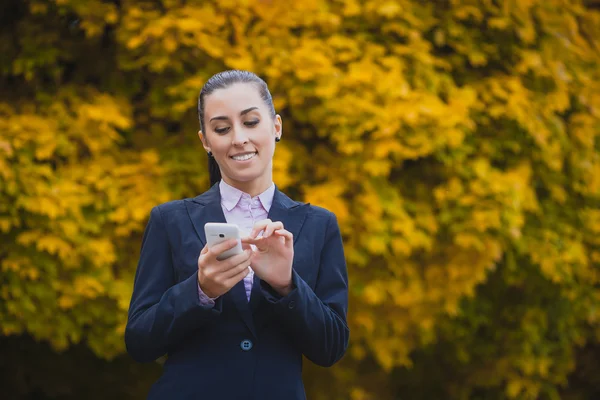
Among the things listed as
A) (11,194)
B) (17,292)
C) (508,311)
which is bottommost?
(508,311)

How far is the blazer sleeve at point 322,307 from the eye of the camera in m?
1.78

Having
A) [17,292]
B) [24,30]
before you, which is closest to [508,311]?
[17,292]

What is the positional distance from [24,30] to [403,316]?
116 inches

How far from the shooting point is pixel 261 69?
436 centimetres

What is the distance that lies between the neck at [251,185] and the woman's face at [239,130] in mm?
14

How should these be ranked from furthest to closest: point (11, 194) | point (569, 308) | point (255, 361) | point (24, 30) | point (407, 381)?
point (407, 381) < point (569, 308) < point (24, 30) < point (11, 194) < point (255, 361)

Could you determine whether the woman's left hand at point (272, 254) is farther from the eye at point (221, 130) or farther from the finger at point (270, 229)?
the eye at point (221, 130)

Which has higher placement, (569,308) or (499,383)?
(569,308)

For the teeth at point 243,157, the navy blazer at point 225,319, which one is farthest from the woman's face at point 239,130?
the navy blazer at point 225,319

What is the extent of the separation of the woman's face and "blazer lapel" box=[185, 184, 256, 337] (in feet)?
0.27

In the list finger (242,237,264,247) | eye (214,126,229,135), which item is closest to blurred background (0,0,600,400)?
eye (214,126,229,135)

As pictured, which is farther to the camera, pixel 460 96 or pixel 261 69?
pixel 460 96

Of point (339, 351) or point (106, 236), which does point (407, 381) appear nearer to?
point (106, 236)

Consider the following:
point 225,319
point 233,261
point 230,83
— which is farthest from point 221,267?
point 230,83
